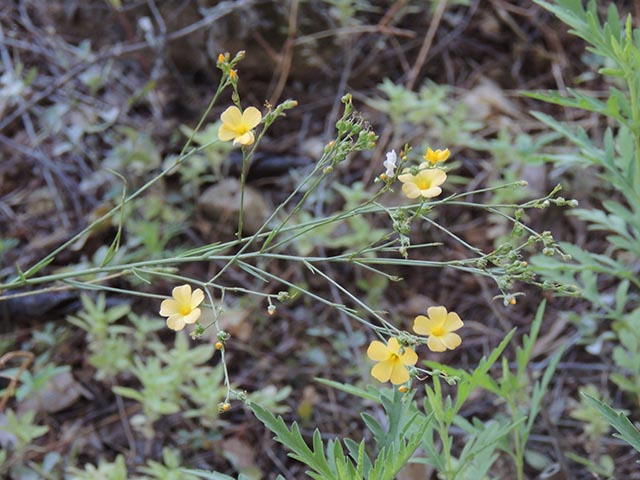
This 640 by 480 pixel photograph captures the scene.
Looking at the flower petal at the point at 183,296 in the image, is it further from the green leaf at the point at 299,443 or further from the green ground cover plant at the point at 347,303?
the green leaf at the point at 299,443

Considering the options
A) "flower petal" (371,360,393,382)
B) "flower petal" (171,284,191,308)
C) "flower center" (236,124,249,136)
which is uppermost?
"flower center" (236,124,249,136)

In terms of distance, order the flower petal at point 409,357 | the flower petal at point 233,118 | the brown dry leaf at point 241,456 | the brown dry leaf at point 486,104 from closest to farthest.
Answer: the flower petal at point 409,357
the flower petal at point 233,118
the brown dry leaf at point 241,456
the brown dry leaf at point 486,104

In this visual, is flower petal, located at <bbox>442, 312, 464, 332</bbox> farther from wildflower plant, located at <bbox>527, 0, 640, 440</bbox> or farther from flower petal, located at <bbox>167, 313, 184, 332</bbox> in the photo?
flower petal, located at <bbox>167, 313, 184, 332</bbox>

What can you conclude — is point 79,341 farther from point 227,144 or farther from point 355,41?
point 355,41

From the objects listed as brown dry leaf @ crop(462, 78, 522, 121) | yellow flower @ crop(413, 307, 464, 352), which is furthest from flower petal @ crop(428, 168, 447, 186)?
brown dry leaf @ crop(462, 78, 522, 121)

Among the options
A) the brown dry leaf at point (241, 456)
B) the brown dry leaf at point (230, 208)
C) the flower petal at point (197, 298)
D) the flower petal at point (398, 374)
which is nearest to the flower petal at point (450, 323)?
the flower petal at point (398, 374)

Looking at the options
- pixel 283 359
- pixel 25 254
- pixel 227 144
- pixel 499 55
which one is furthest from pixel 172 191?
pixel 499 55
